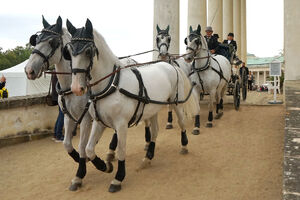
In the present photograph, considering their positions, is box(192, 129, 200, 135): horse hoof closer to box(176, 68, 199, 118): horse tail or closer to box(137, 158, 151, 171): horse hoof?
box(176, 68, 199, 118): horse tail

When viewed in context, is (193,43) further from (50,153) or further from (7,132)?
(7,132)

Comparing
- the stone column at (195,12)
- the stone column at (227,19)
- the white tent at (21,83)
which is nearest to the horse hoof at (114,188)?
the stone column at (195,12)

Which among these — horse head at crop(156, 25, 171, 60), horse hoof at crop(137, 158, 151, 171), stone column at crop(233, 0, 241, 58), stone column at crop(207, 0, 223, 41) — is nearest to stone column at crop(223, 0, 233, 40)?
stone column at crop(233, 0, 241, 58)

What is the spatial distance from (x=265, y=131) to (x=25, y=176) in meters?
6.82

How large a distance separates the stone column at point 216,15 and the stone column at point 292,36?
5.87 m

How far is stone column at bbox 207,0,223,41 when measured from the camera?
17.9 metres

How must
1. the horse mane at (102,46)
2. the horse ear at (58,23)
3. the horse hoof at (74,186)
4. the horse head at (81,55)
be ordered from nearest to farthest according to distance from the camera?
the horse head at (81,55)
the horse mane at (102,46)
the horse ear at (58,23)
the horse hoof at (74,186)

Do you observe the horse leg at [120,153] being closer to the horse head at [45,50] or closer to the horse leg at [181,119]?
the horse head at [45,50]

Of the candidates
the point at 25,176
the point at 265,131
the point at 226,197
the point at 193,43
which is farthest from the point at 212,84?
the point at 25,176

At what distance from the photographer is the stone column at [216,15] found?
58.7 feet

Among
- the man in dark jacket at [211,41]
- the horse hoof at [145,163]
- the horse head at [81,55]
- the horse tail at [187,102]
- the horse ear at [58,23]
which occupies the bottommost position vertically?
the horse hoof at [145,163]

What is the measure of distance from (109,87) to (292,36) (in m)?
10.0

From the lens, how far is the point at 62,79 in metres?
5.43

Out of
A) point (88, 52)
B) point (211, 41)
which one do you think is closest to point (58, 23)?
point (88, 52)
